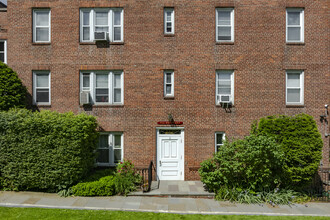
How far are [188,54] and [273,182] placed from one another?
21.7 feet

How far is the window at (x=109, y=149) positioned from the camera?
32.7 feet

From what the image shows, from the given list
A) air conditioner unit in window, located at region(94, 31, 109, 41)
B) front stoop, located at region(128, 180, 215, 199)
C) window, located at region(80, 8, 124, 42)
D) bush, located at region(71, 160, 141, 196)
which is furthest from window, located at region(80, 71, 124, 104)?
front stoop, located at region(128, 180, 215, 199)

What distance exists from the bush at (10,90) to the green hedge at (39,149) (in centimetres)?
99

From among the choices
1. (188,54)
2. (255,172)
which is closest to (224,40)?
(188,54)

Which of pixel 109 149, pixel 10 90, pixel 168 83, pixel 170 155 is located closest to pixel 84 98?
pixel 109 149

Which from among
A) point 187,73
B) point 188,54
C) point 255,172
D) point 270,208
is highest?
point 188,54

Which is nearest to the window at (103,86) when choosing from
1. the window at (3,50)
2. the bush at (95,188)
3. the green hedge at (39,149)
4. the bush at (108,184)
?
the green hedge at (39,149)

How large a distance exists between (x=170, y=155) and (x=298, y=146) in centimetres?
533

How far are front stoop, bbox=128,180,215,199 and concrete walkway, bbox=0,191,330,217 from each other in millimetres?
207

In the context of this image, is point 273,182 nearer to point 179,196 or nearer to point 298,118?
point 298,118

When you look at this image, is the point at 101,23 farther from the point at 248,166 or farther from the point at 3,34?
the point at 248,166

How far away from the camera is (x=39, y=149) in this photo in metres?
7.77

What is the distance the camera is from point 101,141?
10.0 metres

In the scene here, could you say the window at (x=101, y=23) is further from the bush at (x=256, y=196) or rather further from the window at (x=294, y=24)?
the bush at (x=256, y=196)
